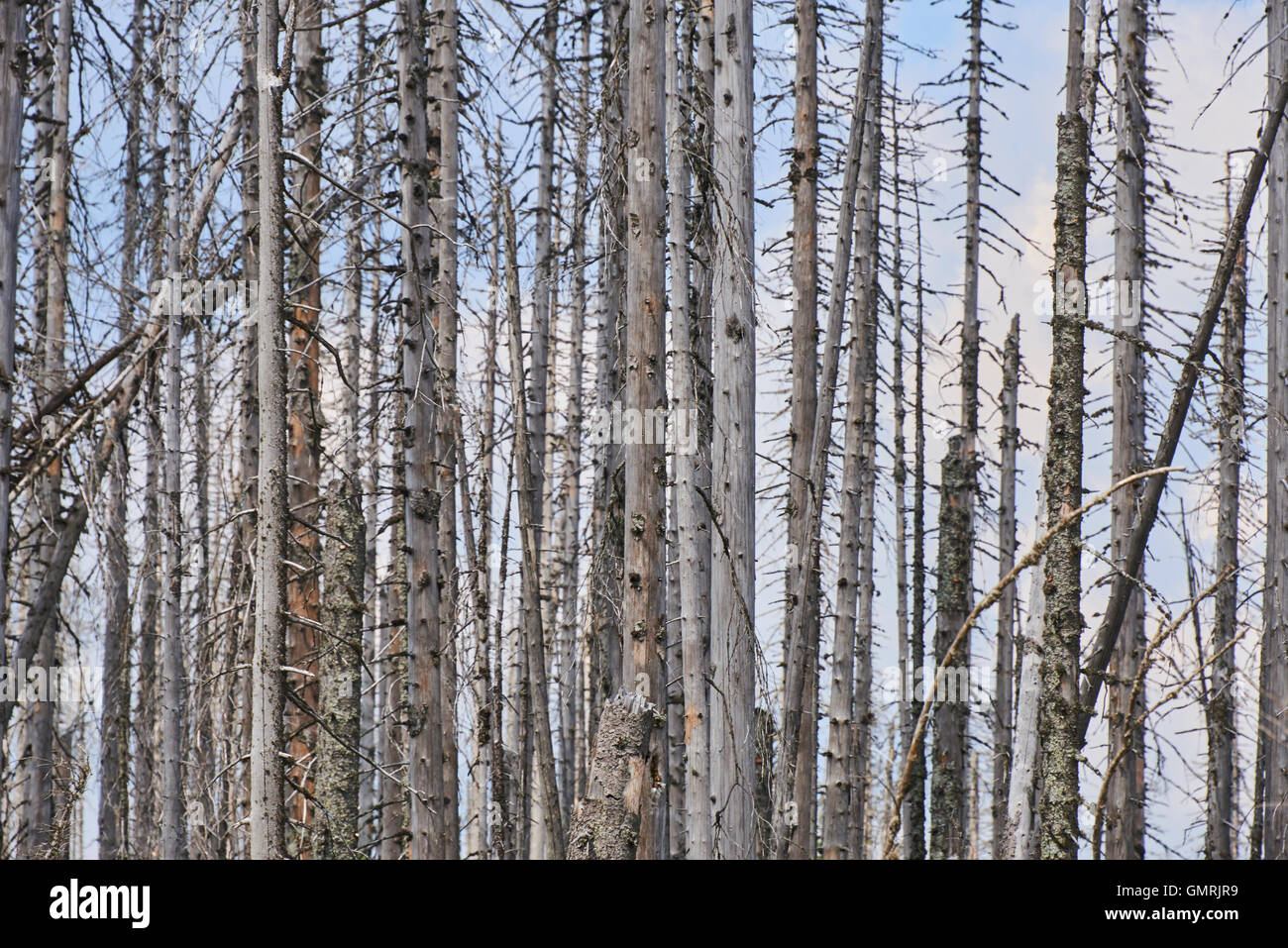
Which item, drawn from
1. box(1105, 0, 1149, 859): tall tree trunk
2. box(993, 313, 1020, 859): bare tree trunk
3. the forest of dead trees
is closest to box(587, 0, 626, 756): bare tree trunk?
the forest of dead trees

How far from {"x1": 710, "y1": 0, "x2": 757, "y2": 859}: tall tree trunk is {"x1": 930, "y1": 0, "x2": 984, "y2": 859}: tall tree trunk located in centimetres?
785

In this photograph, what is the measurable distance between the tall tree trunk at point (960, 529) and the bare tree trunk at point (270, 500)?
1043 centimetres

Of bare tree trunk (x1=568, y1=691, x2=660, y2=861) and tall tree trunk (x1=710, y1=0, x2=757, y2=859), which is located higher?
tall tree trunk (x1=710, y1=0, x2=757, y2=859)

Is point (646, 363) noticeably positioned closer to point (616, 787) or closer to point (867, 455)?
point (616, 787)

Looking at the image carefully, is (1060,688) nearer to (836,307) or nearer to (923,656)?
(836,307)

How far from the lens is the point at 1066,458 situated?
22.1ft

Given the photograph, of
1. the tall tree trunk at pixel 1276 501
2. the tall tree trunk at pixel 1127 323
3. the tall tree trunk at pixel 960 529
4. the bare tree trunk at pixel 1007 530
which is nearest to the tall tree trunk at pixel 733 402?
the tall tree trunk at pixel 1127 323

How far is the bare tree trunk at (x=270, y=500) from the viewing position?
525 cm

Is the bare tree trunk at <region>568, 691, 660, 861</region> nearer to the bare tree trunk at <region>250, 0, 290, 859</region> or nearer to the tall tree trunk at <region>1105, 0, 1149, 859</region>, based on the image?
the bare tree trunk at <region>250, 0, 290, 859</region>

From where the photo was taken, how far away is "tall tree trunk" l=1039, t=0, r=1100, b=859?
662 cm

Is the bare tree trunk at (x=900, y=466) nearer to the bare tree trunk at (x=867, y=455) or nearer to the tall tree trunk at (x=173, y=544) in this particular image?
the bare tree trunk at (x=867, y=455)

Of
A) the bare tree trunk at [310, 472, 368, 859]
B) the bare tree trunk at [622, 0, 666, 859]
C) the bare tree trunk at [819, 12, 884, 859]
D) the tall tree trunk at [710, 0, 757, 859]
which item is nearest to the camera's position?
the bare tree trunk at [622, 0, 666, 859]

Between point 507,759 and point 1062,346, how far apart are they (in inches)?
415
